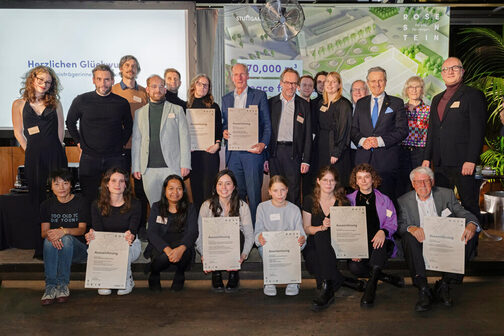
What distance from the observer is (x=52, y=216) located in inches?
147

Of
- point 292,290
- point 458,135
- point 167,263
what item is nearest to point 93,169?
point 167,263

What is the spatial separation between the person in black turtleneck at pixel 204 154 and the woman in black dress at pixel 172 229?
21.4 inches

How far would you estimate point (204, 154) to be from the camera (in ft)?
14.2

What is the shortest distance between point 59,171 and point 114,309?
1220 millimetres

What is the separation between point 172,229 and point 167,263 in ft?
0.90

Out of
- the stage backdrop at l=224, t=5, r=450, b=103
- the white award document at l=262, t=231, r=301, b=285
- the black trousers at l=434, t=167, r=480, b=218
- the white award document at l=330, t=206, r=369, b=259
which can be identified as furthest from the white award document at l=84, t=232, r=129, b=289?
the stage backdrop at l=224, t=5, r=450, b=103

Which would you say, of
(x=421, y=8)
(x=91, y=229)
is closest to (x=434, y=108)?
(x=421, y=8)

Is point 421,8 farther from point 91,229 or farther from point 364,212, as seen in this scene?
point 91,229

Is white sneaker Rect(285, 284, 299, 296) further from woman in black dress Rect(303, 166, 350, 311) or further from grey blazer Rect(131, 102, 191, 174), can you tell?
grey blazer Rect(131, 102, 191, 174)

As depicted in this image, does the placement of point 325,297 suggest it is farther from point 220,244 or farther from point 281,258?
point 220,244

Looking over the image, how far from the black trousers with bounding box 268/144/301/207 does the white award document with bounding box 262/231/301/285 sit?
0.76 m

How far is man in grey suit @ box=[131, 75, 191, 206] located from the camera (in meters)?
4.11

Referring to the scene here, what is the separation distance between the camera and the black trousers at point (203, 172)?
433 cm

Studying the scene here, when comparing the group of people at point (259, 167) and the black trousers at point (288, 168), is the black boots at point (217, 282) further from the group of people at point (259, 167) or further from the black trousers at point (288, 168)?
the black trousers at point (288, 168)
